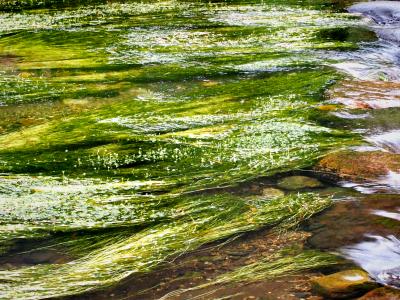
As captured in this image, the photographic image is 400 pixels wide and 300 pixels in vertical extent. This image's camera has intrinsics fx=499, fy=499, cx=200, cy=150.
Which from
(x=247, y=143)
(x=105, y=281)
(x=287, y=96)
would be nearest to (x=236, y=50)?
(x=287, y=96)

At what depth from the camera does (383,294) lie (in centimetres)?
211

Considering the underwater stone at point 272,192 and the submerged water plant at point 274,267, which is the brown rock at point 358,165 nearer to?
the underwater stone at point 272,192

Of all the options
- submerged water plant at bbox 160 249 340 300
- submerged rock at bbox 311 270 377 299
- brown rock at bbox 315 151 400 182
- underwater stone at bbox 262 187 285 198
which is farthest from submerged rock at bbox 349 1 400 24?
submerged rock at bbox 311 270 377 299

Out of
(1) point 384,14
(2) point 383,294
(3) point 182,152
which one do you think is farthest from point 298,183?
(1) point 384,14

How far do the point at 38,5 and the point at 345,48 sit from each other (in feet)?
21.7

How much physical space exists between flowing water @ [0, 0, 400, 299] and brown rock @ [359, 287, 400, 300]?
0.09 metres

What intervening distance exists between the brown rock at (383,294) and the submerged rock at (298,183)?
110cm

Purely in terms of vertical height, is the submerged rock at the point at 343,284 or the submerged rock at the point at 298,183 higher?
the submerged rock at the point at 298,183

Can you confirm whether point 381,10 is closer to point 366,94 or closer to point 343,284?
point 366,94

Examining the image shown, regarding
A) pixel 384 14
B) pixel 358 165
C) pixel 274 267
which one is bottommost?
pixel 274 267

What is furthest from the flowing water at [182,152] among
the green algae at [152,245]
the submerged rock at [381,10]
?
the submerged rock at [381,10]

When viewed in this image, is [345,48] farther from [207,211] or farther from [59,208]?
[59,208]

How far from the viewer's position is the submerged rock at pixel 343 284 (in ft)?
7.09

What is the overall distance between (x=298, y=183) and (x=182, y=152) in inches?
35.3
